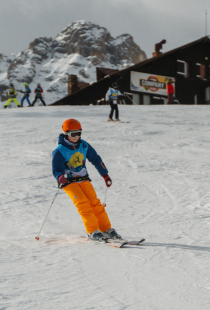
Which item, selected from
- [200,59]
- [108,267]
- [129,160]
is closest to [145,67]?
[200,59]

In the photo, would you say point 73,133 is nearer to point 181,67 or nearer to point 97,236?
point 97,236

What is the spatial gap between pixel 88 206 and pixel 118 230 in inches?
23.4

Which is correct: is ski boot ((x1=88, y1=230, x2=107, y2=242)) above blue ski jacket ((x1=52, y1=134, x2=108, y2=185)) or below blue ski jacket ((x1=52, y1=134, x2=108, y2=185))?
below

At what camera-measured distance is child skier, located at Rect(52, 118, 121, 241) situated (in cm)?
350

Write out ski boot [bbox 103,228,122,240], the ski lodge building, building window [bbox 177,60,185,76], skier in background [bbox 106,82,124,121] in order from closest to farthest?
ski boot [bbox 103,228,122,240] < skier in background [bbox 106,82,124,121] < the ski lodge building < building window [bbox 177,60,185,76]

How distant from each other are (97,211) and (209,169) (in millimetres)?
3552

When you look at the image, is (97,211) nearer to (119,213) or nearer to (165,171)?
(119,213)

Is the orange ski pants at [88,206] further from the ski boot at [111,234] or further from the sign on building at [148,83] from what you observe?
the sign on building at [148,83]

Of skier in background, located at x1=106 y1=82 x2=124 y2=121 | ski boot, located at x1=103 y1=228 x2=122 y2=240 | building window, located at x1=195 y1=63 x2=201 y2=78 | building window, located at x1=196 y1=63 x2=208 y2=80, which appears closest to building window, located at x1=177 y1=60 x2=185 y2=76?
building window, located at x1=195 y1=63 x2=201 y2=78

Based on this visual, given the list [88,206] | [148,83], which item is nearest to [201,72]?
[148,83]

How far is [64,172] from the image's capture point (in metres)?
3.57

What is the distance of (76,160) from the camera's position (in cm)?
365

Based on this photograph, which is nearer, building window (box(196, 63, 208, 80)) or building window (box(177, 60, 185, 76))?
building window (box(177, 60, 185, 76))

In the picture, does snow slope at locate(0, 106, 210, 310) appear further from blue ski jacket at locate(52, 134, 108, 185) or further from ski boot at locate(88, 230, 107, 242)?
blue ski jacket at locate(52, 134, 108, 185)
